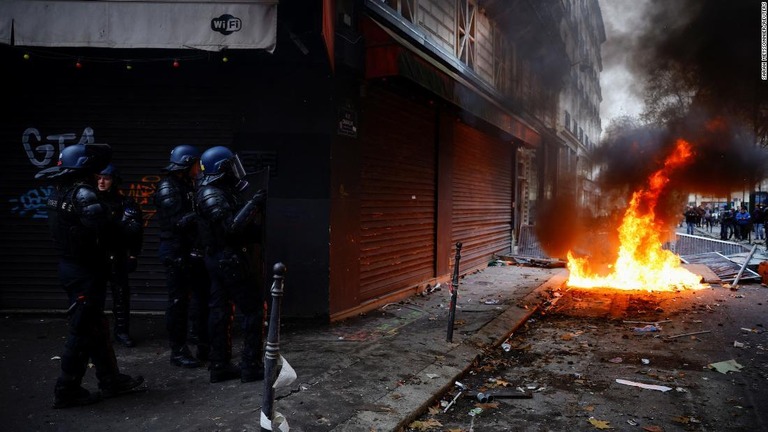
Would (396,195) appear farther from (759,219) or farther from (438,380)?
(759,219)

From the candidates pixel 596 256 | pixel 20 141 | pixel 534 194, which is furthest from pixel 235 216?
pixel 534 194

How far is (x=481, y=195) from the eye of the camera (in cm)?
1277

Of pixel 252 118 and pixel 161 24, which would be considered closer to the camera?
pixel 161 24

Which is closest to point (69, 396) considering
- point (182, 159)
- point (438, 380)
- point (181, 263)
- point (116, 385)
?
point (116, 385)

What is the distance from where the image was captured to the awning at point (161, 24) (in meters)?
5.57

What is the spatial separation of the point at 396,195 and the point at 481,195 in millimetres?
4921

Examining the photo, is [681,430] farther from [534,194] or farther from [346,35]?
[534,194]

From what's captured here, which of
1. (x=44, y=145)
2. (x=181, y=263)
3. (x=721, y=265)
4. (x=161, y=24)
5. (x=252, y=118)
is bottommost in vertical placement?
(x=721, y=265)

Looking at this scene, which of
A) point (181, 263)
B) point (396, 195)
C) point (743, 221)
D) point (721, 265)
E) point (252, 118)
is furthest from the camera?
point (743, 221)

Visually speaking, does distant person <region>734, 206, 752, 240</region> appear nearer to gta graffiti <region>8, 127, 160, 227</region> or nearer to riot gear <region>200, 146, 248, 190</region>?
gta graffiti <region>8, 127, 160, 227</region>

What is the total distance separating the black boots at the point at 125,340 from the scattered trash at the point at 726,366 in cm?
646

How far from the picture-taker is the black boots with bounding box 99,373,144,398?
406cm

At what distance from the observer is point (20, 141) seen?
270 inches

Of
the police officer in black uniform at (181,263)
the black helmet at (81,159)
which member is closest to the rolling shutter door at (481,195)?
Result: the police officer in black uniform at (181,263)
